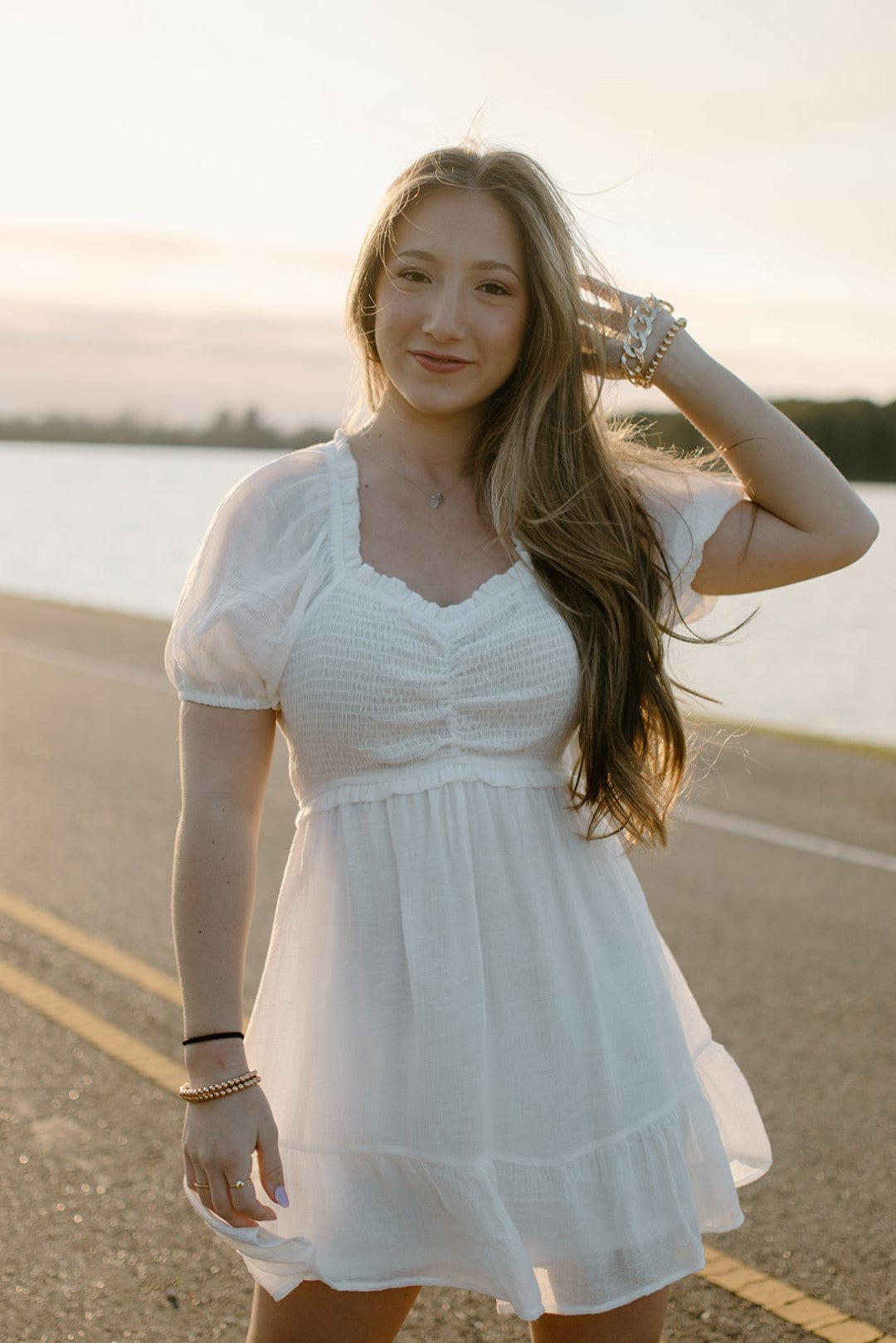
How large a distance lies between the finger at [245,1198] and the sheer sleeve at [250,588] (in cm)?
63

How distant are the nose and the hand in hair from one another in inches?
9.0

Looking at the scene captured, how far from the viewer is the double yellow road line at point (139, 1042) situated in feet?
10.4

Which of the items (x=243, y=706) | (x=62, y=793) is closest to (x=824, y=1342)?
(x=243, y=706)

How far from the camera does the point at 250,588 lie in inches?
82.0

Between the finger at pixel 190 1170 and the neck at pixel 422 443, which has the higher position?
the neck at pixel 422 443

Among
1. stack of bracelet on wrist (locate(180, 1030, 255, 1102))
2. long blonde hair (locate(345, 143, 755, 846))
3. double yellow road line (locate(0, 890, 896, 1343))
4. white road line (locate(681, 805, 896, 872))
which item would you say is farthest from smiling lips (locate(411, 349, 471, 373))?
white road line (locate(681, 805, 896, 872))

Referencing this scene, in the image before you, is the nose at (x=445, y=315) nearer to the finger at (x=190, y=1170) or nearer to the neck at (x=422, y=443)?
the neck at (x=422, y=443)

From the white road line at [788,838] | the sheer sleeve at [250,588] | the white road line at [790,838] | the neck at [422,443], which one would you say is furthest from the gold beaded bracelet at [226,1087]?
the white road line at [790,838]

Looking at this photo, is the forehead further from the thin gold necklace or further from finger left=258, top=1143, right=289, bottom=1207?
finger left=258, top=1143, right=289, bottom=1207

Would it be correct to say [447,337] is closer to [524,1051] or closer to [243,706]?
[243,706]

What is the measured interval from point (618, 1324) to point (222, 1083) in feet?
2.19

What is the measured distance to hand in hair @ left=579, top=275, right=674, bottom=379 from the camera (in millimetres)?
2332

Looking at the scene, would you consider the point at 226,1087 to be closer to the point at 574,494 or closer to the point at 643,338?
the point at 574,494

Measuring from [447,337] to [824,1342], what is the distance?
2.20m
